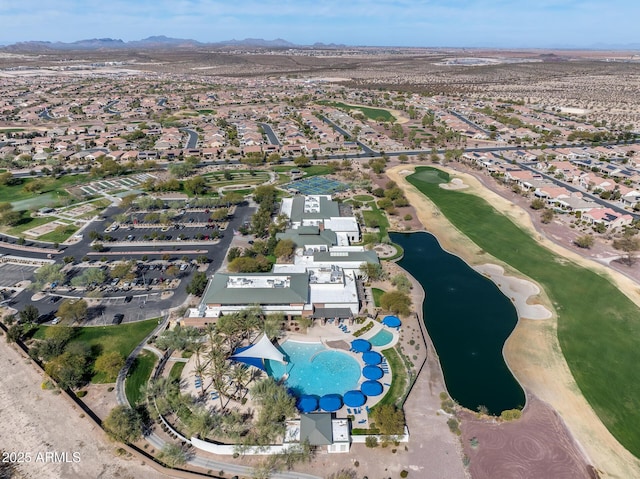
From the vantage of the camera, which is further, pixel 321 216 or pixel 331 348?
pixel 321 216

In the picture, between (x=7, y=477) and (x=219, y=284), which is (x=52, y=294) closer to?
(x=219, y=284)

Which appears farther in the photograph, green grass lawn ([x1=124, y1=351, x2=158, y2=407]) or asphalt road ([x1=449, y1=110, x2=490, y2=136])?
asphalt road ([x1=449, y1=110, x2=490, y2=136])

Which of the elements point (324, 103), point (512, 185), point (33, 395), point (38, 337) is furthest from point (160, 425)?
point (324, 103)

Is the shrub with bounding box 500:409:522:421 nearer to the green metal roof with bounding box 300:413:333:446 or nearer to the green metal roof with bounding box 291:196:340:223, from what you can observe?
the green metal roof with bounding box 300:413:333:446

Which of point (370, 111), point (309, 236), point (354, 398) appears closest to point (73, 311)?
point (309, 236)

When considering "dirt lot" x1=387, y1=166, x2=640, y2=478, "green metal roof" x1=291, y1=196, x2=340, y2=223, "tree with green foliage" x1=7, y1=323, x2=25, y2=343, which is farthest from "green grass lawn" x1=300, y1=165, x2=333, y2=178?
"tree with green foliage" x1=7, y1=323, x2=25, y2=343

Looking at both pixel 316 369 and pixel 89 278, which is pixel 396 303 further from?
pixel 89 278

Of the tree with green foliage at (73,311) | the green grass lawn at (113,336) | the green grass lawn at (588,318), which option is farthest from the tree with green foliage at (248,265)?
the green grass lawn at (588,318)
